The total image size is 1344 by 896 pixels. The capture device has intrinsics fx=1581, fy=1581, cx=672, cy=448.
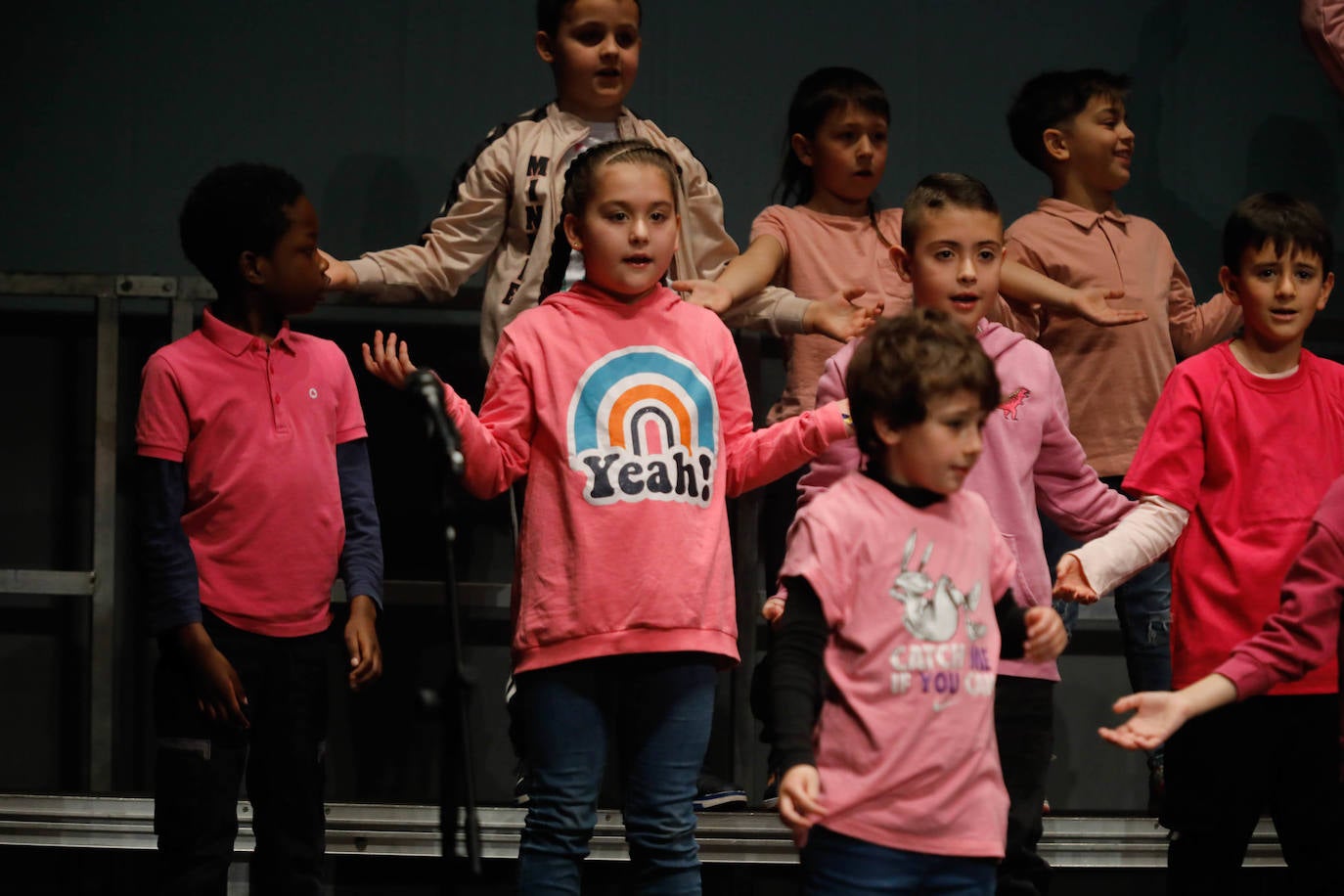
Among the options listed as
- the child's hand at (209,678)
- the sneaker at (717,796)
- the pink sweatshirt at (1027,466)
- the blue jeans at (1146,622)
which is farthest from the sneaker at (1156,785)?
the child's hand at (209,678)

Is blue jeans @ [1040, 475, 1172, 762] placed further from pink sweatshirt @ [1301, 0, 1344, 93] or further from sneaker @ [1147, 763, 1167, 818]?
pink sweatshirt @ [1301, 0, 1344, 93]

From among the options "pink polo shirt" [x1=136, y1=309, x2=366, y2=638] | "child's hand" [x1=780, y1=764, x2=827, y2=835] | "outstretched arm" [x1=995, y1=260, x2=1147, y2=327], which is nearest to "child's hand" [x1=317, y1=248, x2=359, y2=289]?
"pink polo shirt" [x1=136, y1=309, x2=366, y2=638]

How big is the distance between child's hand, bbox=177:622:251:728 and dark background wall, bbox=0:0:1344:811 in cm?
119

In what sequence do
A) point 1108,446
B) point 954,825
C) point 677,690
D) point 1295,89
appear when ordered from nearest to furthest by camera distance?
point 954,825 < point 677,690 < point 1108,446 < point 1295,89

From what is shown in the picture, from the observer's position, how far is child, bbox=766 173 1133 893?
110 inches

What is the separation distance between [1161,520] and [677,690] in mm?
913

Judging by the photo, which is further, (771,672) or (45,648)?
(45,648)

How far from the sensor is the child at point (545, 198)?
3.36m

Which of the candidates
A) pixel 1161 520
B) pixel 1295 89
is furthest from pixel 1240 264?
pixel 1295 89

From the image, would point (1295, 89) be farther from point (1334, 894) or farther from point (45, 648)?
point (45, 648)

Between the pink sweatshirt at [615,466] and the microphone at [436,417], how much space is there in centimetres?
38

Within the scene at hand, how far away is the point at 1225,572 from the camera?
2.78 m

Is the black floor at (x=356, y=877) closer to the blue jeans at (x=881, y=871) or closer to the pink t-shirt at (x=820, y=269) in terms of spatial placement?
the pink t-shirt at (x=820, y=269)

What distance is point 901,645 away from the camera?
2.23 meters
